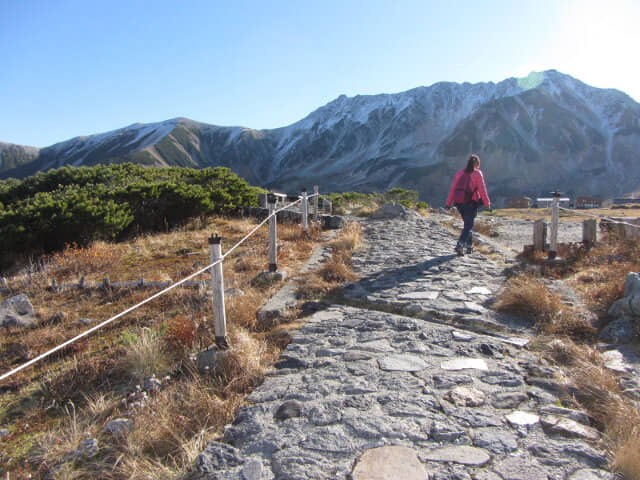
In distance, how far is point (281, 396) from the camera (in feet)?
10.3

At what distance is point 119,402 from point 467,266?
5.89 m

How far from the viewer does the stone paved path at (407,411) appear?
7.59ft

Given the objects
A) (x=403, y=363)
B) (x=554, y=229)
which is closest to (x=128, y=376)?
(x=403, y=363)

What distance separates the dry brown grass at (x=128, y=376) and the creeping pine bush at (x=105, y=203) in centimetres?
256

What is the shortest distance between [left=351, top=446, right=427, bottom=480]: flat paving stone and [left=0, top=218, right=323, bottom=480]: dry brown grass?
41.4 inches

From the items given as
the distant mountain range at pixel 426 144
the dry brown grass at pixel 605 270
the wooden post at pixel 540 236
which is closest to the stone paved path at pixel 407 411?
the dry brown grass at pixel 605 270

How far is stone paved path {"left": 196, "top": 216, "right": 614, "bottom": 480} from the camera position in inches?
91.0

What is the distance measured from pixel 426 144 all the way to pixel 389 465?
143268mm

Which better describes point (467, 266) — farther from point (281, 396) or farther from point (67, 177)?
point (67, 177)

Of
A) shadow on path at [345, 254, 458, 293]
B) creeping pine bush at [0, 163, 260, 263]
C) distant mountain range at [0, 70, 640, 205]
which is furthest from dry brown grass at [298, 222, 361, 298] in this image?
distant mountain range at [0, 70, 640, 205]

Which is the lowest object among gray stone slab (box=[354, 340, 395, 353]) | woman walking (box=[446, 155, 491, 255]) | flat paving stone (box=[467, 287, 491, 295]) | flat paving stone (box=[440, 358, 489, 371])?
flat paving stone (box=[440, 358, 489, 371])

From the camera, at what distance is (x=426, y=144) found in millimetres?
136750

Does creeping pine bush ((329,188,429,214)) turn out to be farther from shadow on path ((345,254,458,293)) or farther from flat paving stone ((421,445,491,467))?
flat paving stone ((421,445,491,467))

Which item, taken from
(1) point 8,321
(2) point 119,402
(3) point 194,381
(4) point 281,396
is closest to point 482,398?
(4) point 281,396
